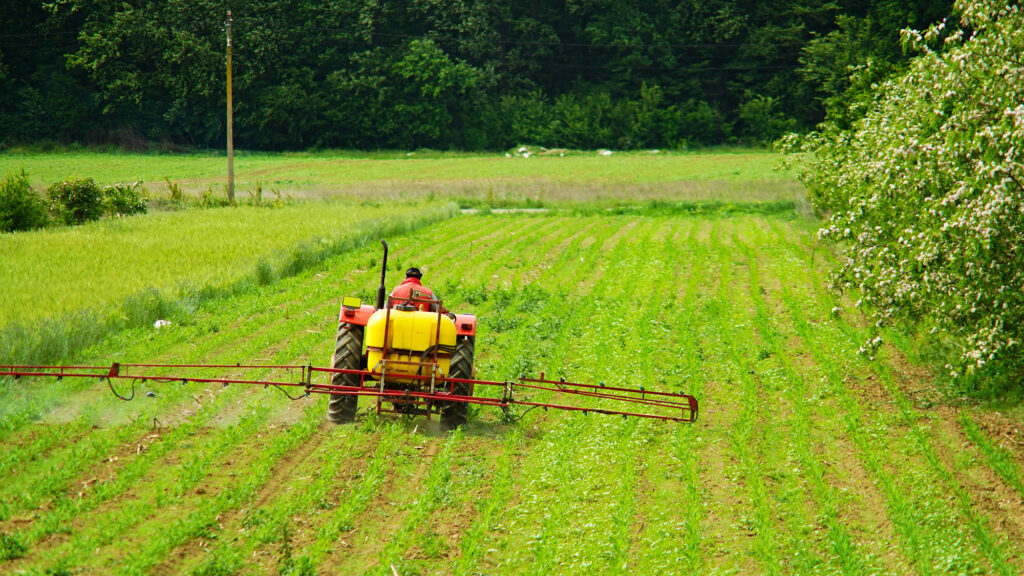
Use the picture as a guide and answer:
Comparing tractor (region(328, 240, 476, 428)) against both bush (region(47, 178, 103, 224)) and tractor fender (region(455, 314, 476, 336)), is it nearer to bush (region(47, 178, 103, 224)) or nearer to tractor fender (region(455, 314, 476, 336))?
tractor fender (region(455, 314, 476, 336))

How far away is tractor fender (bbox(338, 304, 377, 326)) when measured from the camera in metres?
10.7

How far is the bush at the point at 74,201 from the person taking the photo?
2752 cm

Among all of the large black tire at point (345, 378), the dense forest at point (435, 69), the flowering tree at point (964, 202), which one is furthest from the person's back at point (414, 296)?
the dense forest at point (435, 69)

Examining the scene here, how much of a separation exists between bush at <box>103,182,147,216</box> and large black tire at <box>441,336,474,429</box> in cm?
2277

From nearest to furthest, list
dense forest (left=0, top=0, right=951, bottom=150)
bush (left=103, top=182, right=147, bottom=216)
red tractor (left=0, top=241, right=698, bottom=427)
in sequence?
1. red tractor (left=0, top=241, right=698, bottom=427)
2. bush (left=103, top=182, right=147, bottom=216)
3. dense forest (left=0, top=0, right=951, bottom=150)

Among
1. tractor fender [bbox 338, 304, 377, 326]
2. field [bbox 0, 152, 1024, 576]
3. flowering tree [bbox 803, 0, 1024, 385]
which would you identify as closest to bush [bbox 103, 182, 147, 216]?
field [bbox 0, 152, 1024, 576]

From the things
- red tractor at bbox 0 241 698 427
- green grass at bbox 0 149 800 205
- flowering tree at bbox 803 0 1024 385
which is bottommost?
green grass at bbox 0 149 800 205

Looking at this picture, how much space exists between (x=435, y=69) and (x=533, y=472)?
64.0 m

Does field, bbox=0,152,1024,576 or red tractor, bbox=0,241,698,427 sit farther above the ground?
red tractor, bbox=0,241,698,427

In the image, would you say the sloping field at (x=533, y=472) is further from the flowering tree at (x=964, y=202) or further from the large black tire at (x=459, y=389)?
the flowering tree at (x=964, y=202)

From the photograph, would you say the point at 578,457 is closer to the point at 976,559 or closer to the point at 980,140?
the point at 976,559

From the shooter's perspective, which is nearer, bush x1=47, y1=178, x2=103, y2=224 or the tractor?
the tractor

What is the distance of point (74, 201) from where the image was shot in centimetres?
2795

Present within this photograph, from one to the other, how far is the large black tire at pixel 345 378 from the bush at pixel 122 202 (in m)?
22.1
